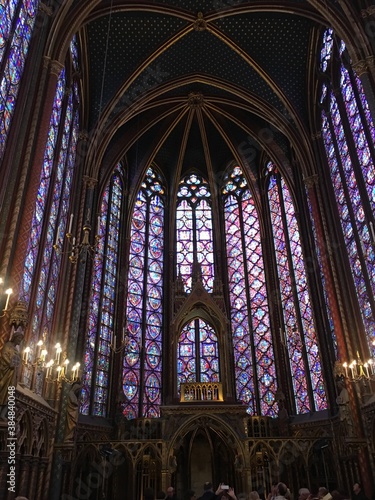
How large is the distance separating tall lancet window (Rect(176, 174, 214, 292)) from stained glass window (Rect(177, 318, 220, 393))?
8.72ft

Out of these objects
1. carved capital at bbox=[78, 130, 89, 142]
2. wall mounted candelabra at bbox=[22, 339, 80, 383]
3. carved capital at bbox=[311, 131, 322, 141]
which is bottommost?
wall mounted candelabra at bbox=[22, 339, 80, 383]

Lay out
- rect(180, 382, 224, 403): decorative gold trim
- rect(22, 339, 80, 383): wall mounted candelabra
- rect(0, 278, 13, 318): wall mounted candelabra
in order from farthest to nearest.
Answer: rect(180, 382, 224, 403): decorative gold trim → rect(22, 339, 80, 383): wall mounted candelabra → rect(0, 278, 13, 318): wall mounted candelabra

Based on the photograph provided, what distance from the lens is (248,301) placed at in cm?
2058

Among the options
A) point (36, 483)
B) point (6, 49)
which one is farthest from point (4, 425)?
point (6, 49)

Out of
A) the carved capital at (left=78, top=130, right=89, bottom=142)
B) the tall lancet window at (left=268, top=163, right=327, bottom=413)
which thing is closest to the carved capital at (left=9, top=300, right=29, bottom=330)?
the carved capital at (left=78, top=130, right=89, bottom=142)

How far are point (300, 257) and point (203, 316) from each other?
15.1 feet

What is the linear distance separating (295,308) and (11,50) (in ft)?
43.5

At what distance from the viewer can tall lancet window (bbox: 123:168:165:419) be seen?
1842 cm

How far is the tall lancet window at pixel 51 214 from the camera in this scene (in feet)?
39.2

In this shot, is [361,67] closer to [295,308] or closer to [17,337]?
[295,308]

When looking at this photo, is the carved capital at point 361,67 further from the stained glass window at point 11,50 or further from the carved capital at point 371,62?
the stained glass window at point 11,50

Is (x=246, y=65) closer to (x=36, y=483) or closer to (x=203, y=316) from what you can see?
(x=203, y=316)

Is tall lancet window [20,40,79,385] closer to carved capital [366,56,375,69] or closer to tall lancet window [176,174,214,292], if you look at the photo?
tall lancet window [176,174,214,292]

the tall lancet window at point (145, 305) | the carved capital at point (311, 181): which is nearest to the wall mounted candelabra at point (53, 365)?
the tall lancet window at point (145, 305)
